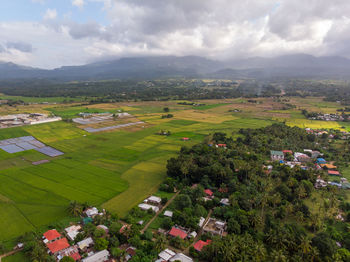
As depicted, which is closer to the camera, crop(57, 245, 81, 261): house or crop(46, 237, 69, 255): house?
crop(57, 245, 81, 261): house

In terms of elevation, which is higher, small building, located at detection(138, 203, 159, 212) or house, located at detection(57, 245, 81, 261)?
house, located at detection(57, 245, 81, 261)

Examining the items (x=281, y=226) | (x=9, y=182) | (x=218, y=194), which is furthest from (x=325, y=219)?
(x=9, y=182)

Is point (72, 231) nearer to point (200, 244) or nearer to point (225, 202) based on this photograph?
point (200, 244)

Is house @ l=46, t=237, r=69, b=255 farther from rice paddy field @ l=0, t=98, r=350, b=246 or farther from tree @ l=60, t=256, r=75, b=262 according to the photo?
rice paddy field @ l=0, t=98, r=350, b=246

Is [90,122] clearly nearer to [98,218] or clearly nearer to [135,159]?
[135,159]

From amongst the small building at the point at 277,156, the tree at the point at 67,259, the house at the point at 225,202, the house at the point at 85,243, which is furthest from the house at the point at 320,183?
the tree at the point at 67,259

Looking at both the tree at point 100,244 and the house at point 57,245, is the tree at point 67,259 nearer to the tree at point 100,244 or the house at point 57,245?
the house at point 57,245

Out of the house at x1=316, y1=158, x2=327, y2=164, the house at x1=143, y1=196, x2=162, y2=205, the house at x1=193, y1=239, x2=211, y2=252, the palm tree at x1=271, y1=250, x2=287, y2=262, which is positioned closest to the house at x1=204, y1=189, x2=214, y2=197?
the house at x1=143, y1=196, x2=162, y2=205
